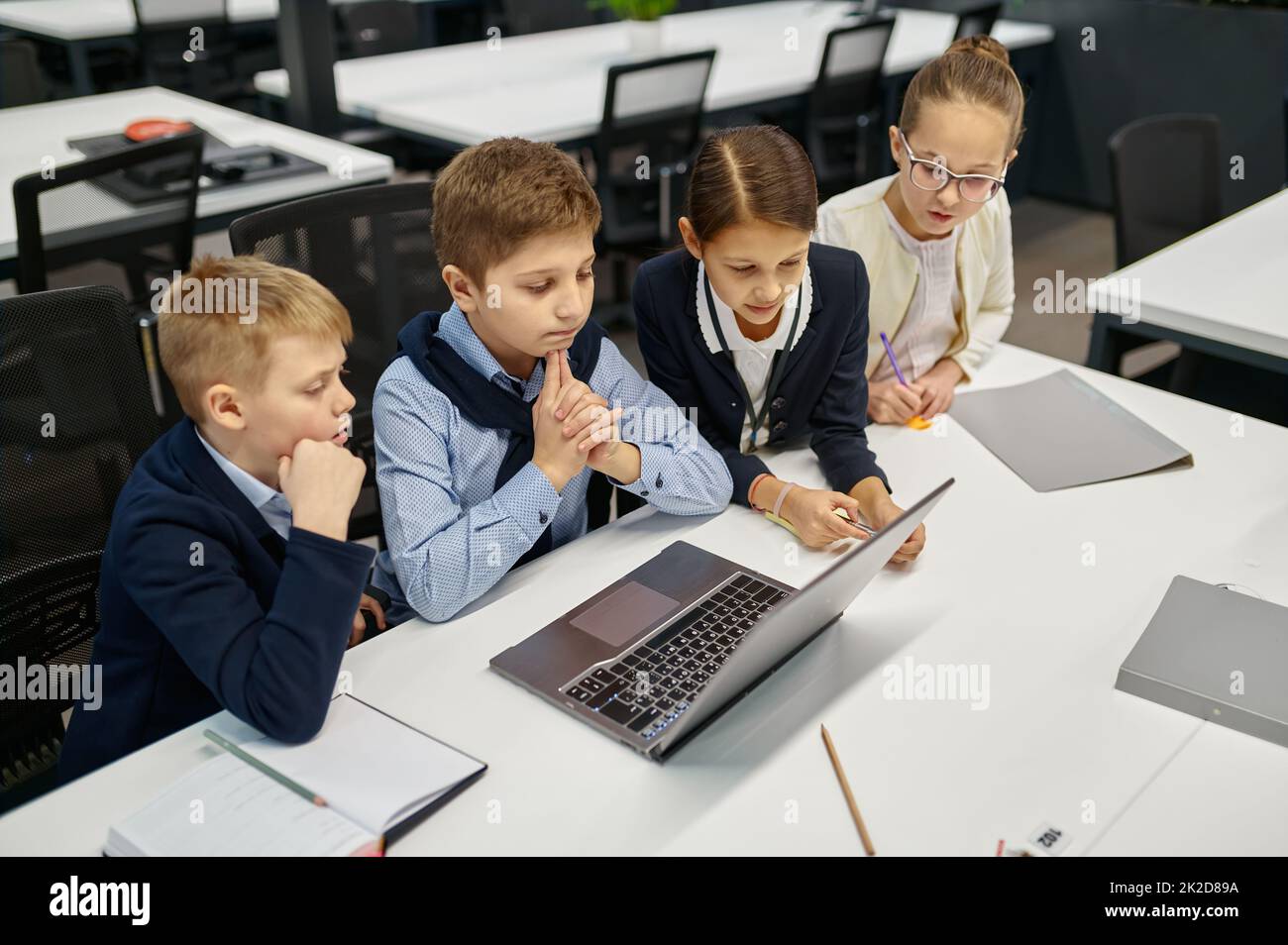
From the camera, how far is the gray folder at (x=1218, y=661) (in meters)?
1.17

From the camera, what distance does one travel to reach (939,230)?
6.19 ft

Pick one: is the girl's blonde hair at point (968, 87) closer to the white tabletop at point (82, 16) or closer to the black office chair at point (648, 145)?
the black office chair at point (648, 145)

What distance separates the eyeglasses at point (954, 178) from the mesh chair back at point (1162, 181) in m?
1.15

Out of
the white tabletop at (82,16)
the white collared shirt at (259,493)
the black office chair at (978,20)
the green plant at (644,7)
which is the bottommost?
the white collared shirt at (259,493)

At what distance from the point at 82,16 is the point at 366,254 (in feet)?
13.7

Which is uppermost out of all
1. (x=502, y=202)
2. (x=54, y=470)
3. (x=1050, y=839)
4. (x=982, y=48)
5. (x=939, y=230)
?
(x=982, y=48)

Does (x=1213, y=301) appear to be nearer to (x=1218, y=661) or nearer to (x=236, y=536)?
(x=1218, y=661)

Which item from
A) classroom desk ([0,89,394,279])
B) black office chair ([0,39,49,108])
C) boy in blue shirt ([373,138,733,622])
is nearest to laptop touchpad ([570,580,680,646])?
boy in blue shirt ([373,138,733,622])

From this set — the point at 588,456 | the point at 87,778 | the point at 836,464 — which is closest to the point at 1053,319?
the point at 836,464

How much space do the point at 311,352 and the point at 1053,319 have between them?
3423mm

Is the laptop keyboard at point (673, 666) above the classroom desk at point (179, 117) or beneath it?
beneath

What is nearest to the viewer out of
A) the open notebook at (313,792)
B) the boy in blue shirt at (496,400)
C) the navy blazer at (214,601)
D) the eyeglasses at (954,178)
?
the open notebook at (313,792)

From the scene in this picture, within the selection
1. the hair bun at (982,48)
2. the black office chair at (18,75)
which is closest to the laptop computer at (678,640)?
the hair bun at (982,48)

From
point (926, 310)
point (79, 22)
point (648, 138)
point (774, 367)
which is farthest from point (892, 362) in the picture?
point (79, 22)
